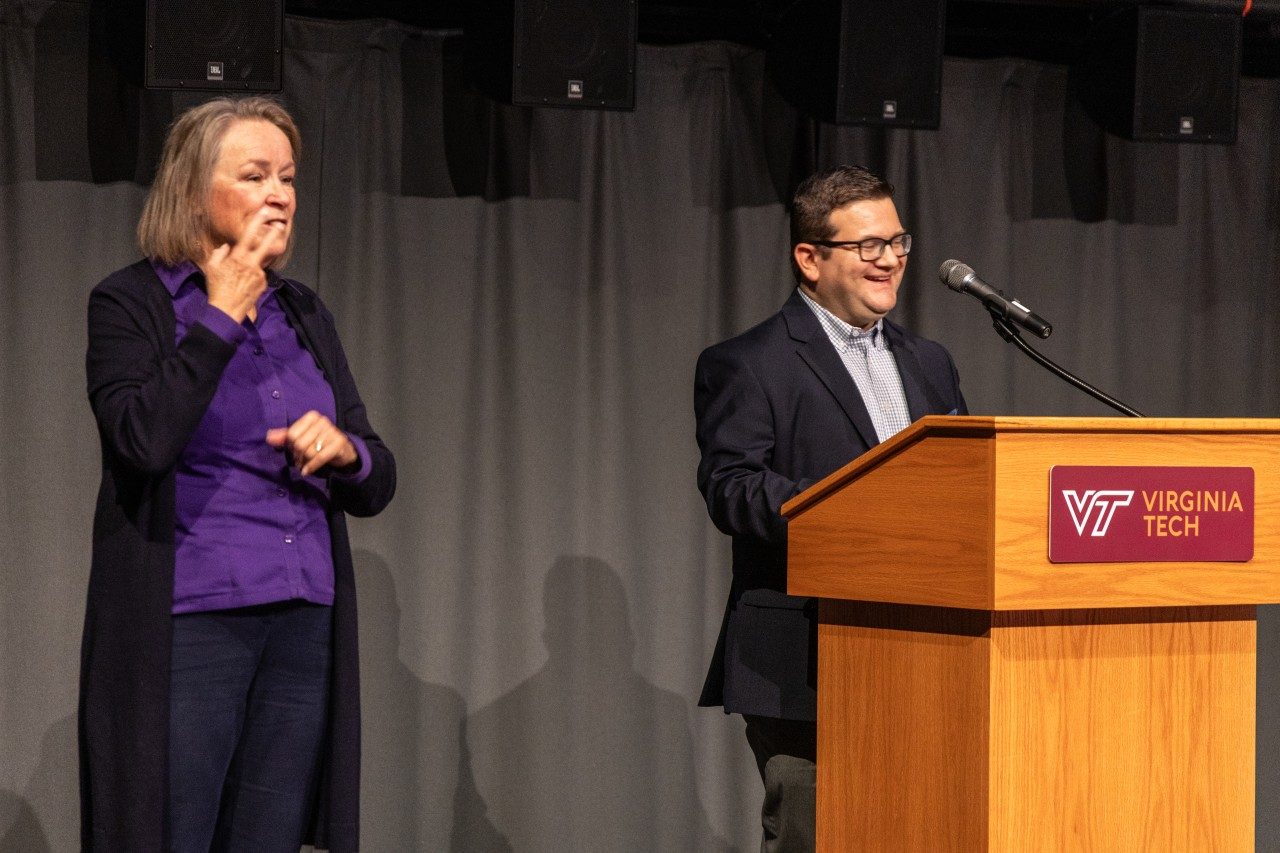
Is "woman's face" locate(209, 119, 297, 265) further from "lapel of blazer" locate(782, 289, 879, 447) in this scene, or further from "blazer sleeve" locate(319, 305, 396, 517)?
"lapel of blazer" locate(782, 289, 879, 447)

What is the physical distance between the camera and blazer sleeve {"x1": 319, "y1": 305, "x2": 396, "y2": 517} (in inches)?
94.5

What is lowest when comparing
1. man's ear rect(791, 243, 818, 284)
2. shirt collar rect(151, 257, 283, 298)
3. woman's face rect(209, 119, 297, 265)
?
shirt collar rect(151, 257, 283, 298)

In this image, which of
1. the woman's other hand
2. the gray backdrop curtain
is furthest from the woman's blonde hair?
the gray backdrop curtain

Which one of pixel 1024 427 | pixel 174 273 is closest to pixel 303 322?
pixel 174 273

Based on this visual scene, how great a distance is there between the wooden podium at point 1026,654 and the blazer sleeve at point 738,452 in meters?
0.23

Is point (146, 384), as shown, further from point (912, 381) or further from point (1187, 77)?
point (1187, 77)

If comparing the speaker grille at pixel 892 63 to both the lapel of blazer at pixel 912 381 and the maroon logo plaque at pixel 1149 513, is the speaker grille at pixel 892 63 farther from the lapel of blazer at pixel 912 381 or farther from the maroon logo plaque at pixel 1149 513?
the maroon logo plaque at pixel 1149 513

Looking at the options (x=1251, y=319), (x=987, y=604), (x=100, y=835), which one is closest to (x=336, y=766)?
(x=100, y=835)

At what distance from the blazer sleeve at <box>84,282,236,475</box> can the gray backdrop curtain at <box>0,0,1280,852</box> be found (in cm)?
223

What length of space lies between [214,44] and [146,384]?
2.04m

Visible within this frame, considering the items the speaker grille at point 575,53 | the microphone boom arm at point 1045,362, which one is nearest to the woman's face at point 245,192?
the microphone boom arm at point 1045,362

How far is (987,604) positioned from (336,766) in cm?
107

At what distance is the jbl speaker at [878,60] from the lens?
4.28 m

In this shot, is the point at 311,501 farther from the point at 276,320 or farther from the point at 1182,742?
the point at 1182,742
